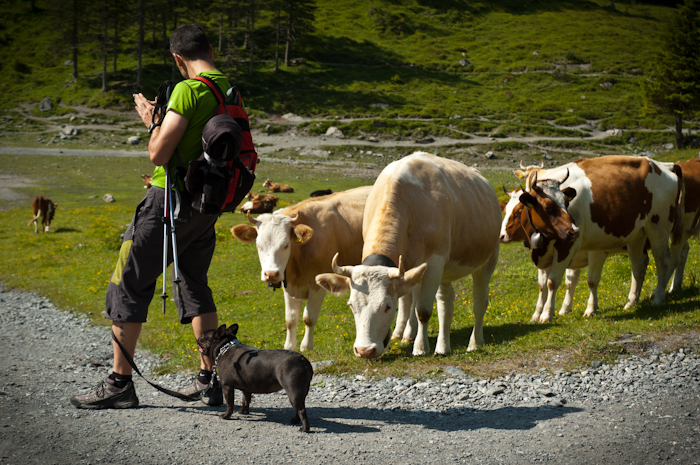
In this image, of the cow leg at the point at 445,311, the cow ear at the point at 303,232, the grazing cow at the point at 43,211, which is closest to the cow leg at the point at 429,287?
the cow leg at the point at 445,311

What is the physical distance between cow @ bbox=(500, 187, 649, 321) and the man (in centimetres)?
671

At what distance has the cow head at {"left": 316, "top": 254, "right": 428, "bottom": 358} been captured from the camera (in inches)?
223

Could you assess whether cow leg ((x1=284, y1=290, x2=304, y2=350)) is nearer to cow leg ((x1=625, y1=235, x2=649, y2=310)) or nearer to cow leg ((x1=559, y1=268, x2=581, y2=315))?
cow leg ((x1=559, y1=268, x2=581, y2=315))

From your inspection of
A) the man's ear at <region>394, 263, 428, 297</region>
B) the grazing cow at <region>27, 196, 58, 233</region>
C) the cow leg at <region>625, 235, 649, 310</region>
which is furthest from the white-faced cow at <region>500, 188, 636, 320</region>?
the grazing cow at <region>27, 196, 58, 233</region>

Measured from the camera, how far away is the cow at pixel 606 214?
31.6ft

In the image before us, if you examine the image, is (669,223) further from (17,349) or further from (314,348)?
(17,349)

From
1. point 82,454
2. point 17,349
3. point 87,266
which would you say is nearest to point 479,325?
point 82,454

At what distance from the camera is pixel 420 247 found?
714 centimetres

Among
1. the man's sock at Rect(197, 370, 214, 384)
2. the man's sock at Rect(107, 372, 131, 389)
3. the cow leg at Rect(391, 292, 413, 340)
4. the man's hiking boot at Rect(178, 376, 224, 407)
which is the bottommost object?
the cow leg at Rect(391, 292, 413, 340)

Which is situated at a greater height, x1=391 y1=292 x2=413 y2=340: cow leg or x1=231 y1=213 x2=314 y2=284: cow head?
x1=231 y1=213 x2=314 y2=284: cow head

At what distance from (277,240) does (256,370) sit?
3826mm

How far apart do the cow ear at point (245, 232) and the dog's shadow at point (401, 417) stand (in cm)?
390

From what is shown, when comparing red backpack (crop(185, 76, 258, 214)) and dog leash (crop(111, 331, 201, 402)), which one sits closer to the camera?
red backpack (crop(185, 76, 258, 214))

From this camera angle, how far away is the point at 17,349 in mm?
9430
